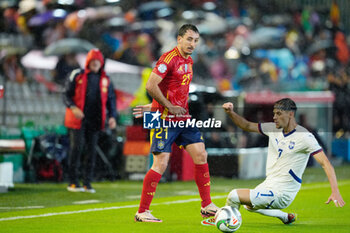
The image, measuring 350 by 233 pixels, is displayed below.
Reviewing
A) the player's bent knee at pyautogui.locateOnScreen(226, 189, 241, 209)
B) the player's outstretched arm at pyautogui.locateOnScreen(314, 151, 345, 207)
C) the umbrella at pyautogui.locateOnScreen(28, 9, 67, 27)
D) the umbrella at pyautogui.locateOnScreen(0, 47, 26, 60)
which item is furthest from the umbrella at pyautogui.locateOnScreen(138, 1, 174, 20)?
the player's outstretched arm at pyautogui.locateOnScreen(314, 151, 345, 207)

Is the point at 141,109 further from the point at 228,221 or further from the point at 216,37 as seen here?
the point at 216,37

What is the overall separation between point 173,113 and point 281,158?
3.68 feet

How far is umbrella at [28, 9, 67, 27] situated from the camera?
20155 mm

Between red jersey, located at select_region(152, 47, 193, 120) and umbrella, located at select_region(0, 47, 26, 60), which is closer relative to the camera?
red jersey, located at select_region(152, 47, 193, 120)

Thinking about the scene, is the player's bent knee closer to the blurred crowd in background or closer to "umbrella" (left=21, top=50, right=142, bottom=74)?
the blurred crowd in background

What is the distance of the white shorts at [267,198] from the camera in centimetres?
614

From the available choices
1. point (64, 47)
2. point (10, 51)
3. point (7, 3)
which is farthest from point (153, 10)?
point (10, 51)

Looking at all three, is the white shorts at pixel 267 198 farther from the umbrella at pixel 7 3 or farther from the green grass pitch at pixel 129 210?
the umbrella at pixel 7 3

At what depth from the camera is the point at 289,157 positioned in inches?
247

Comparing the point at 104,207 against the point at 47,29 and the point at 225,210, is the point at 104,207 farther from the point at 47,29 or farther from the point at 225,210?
the point at 47,29

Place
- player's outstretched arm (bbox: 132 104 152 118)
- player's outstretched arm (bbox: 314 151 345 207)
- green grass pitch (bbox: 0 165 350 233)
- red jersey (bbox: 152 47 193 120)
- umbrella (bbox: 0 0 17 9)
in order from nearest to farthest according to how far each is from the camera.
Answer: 1. player's outstretched arm (bbox: 314 151 345 207)
2. green grass pitch (bbox: 0 165 350 233)
3. red jersey (bbox: 152 47 193 120)
4. player's outstretched arm (bbox: 132 104 152 118)
5. umbrella (bbox: 0 0 17 9)

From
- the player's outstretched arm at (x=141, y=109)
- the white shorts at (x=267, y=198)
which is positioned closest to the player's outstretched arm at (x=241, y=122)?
the white shorts at (x=267, y=198)

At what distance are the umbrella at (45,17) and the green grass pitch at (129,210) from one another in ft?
30.3

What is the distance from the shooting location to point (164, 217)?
735cm
